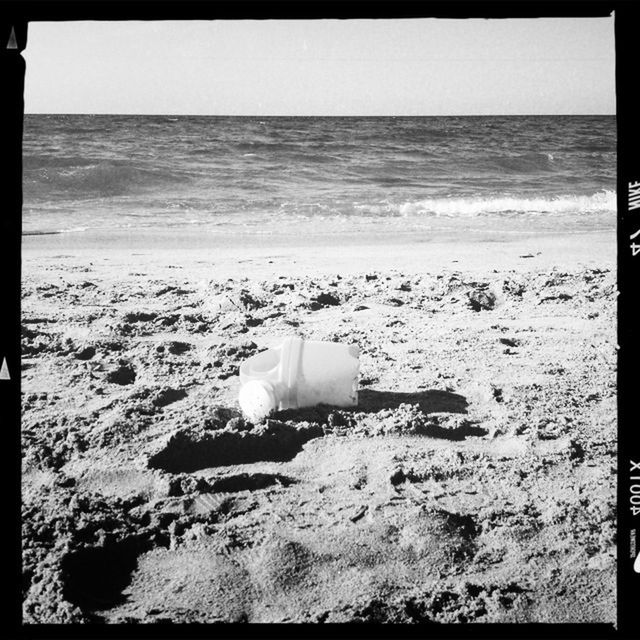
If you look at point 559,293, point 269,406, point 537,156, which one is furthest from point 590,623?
point 537,156

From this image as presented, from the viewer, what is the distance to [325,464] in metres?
2.11

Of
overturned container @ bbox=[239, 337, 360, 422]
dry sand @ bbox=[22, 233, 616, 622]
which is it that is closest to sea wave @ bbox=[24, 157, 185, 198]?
dry sand @ bbox=[22, 233, 616, 622]

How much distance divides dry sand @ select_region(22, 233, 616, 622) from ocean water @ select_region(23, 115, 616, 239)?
2.98 meters

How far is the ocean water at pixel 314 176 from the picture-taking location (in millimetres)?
6887

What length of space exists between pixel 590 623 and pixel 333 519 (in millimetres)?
710

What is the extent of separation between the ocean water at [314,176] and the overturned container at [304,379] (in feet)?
13.0

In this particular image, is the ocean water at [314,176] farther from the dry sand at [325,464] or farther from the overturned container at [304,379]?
the overturned container at [304,379]

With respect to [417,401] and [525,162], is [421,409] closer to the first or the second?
[417,401]

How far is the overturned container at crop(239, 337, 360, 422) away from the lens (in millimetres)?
2299

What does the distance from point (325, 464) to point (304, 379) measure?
0.38 metres
